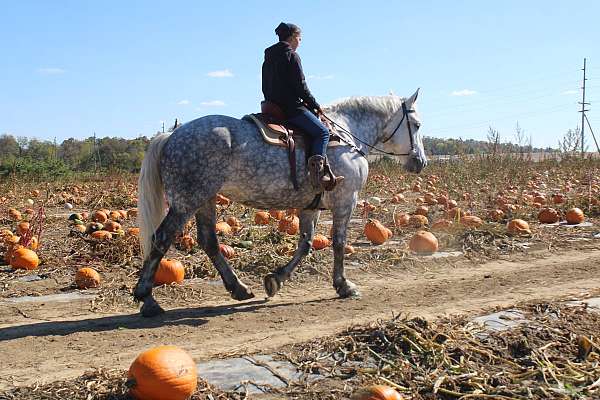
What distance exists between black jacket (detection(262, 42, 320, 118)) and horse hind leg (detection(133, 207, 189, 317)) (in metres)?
1.66

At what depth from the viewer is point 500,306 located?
19.1ft

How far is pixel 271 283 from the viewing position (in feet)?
21.3

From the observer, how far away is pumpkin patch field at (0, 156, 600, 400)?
12.3 ft

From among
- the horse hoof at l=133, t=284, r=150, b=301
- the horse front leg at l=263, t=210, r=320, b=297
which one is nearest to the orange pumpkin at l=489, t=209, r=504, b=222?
the horse front leg at l=263, t=210, r=320, b=297

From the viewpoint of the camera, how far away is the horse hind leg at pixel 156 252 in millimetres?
5730

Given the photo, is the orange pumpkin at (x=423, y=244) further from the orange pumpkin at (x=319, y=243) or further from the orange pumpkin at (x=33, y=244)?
the orange pumpkin at (x=33, y=244)

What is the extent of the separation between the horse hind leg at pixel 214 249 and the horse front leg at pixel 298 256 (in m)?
0.25

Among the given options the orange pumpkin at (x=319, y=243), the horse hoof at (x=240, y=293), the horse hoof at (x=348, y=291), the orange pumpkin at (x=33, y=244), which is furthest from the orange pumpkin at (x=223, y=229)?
the horse hoof at (x=348, y=291)

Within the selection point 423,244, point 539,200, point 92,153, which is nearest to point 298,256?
point 423,244

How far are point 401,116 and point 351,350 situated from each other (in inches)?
160

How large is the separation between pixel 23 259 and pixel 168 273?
223 centimetres

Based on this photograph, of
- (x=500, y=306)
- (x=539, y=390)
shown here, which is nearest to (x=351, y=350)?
(x=539, y=390)

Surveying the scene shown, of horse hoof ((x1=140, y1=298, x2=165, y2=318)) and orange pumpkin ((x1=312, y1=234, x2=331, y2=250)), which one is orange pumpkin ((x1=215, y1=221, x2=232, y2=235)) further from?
horse hoof ((x1=140, y1=298, x2=165, y2=318))

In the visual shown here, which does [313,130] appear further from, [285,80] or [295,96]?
[285,80]
